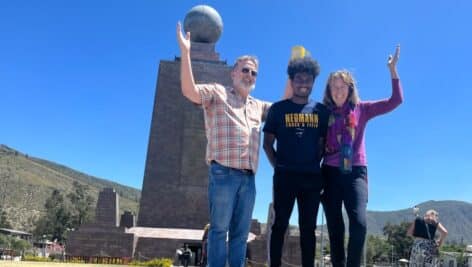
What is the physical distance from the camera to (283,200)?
4.39m

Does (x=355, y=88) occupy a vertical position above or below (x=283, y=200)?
above

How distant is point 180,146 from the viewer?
26047mm

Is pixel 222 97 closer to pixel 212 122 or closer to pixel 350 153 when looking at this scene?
pixel 212 122

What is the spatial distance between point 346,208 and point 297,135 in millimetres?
791

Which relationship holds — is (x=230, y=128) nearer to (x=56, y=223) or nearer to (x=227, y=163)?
(x=227, y=163)

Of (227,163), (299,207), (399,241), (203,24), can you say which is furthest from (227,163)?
(399,241)

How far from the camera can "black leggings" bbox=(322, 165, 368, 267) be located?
14.6 feet

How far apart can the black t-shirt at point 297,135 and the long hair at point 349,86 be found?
0.33 meters

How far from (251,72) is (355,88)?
108 cm

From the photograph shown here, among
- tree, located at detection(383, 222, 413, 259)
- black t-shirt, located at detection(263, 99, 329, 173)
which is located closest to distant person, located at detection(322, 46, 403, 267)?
black t-shirt, located at detection(263, 99, 329, 173)

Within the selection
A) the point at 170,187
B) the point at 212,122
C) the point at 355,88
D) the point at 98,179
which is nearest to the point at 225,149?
the point at 212,122

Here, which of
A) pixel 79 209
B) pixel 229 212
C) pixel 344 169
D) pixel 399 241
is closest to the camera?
pixel 229 212

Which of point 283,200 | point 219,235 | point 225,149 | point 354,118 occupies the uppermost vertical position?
point 354,118

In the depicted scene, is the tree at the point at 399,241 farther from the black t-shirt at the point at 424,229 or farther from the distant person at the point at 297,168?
the distant person at the point at 297,168
